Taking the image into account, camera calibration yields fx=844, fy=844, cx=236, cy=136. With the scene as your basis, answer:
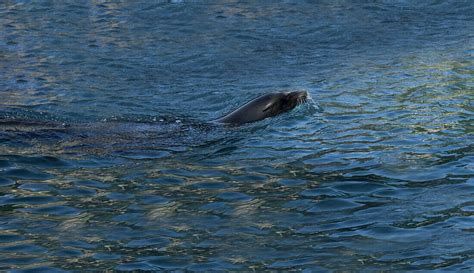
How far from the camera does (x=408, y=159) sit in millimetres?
7574

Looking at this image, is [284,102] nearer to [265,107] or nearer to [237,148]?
[265,107]

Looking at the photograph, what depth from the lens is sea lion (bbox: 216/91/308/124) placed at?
912cm

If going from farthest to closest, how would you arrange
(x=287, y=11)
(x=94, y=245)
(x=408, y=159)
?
(x=287, y=11) → (x=408, y=159) → (x=94, y=245)

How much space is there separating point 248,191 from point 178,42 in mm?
7729

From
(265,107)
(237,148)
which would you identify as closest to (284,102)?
(265,107)

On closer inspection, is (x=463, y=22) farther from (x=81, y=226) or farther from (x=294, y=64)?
(x=81, y=226)

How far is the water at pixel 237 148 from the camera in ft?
18.6

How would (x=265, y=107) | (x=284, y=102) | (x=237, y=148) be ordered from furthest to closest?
1. (x=284, y=102)
2. (x=265, y=107)
3. (x=237, y=148)

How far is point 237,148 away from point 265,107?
114 centimetres

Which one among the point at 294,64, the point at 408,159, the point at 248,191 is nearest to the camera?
the point at 248,191

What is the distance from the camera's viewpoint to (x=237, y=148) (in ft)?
26.9

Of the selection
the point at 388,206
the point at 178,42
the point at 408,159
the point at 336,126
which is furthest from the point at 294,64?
the point at 388,206

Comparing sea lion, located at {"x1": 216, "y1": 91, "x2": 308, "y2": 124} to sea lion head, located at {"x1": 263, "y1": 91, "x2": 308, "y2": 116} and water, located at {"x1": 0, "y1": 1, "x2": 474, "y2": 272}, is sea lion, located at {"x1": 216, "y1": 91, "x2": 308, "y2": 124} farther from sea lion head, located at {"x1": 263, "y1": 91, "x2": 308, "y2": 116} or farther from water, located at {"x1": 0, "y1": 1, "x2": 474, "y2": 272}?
water, located at {"x1": 0, "y1": 1, "x2": 474, "y2": 272}

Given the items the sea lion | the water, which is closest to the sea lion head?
the sea lion
